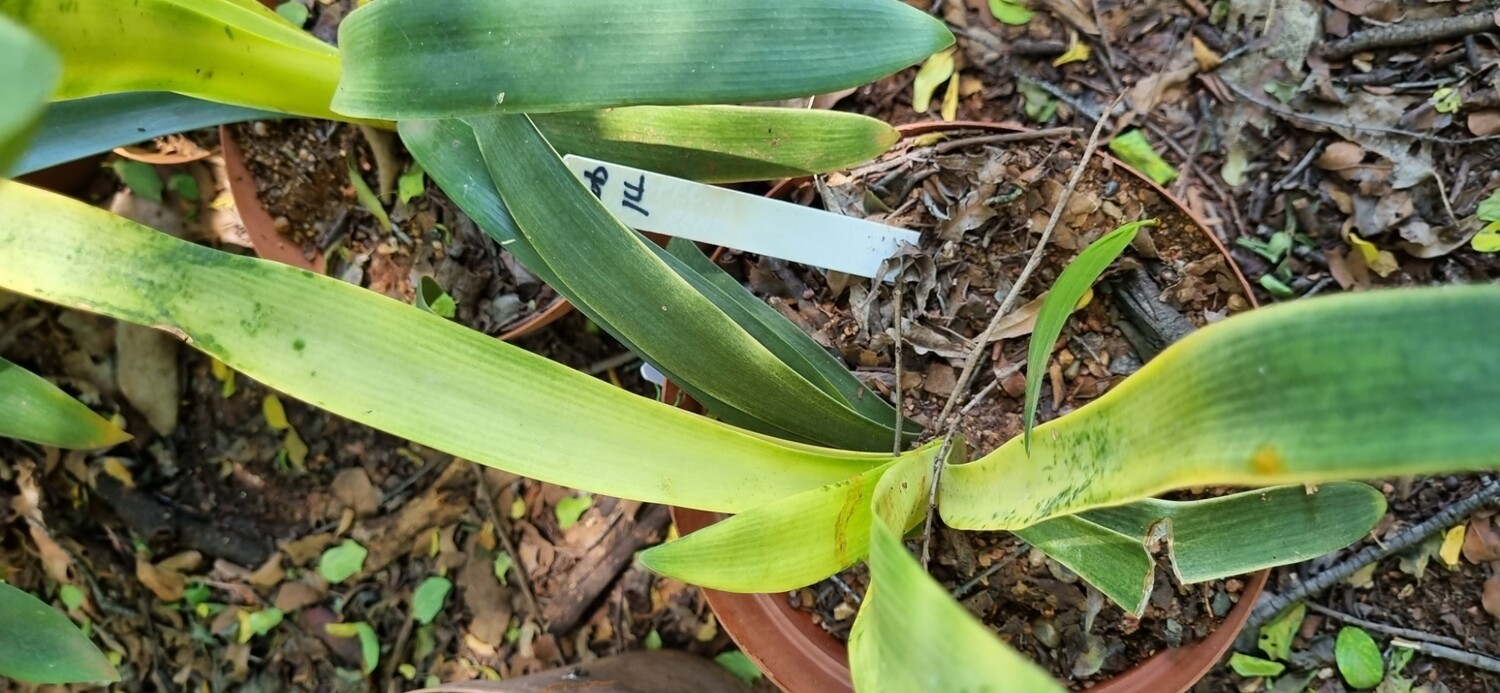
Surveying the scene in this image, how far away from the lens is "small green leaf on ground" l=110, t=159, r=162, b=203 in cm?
118

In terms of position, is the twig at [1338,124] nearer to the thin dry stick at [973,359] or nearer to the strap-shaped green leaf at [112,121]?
the thin dry stick at [973,359]

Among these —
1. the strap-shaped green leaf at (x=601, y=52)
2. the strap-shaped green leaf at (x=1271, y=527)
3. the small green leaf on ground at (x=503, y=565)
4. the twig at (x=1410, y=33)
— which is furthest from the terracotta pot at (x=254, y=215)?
the twig at (x=1410, y=33)

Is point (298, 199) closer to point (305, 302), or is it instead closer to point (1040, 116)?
point (305, 302)

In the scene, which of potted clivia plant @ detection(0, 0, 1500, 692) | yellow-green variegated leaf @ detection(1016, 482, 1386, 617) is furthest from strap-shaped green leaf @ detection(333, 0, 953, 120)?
yellow-green variegated leaf @ detection(1016, 482, 1386, 617)

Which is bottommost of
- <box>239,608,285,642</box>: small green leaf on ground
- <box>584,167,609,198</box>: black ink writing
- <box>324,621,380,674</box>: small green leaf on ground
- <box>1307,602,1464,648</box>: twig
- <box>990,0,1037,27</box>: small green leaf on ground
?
<box>1307,602,1464,648</box>: twig

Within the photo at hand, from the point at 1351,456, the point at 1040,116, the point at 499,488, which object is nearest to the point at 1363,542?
the point at 1040,116

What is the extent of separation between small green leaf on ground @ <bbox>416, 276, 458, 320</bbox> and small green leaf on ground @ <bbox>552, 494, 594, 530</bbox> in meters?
0.31

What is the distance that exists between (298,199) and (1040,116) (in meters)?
0.88

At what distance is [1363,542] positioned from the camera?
2.97 ft

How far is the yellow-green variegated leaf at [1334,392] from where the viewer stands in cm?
31

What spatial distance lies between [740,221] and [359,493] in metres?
0.74

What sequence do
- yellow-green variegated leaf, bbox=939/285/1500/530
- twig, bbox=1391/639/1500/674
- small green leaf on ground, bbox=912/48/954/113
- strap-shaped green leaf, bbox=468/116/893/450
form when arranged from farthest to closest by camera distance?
small green leaf on ground, bbox=912/48/954/113 < twig, bbox=1391/639/1500/674 < strap-shaped green leaf, bbox=468/116/893/450 < yellow-green variegated leaf, bbox=939/285/1500/530

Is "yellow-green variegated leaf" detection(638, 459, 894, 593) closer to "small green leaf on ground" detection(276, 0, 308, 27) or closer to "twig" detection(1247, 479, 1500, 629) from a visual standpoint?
"twig" detection(1247, 479, 1500, 629)

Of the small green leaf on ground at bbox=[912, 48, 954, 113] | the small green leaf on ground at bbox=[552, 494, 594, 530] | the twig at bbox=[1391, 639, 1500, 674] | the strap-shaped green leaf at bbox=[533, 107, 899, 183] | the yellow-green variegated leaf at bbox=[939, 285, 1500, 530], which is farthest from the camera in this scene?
the small green leaf on ground at bbox=[552, 494, 594, 530]
